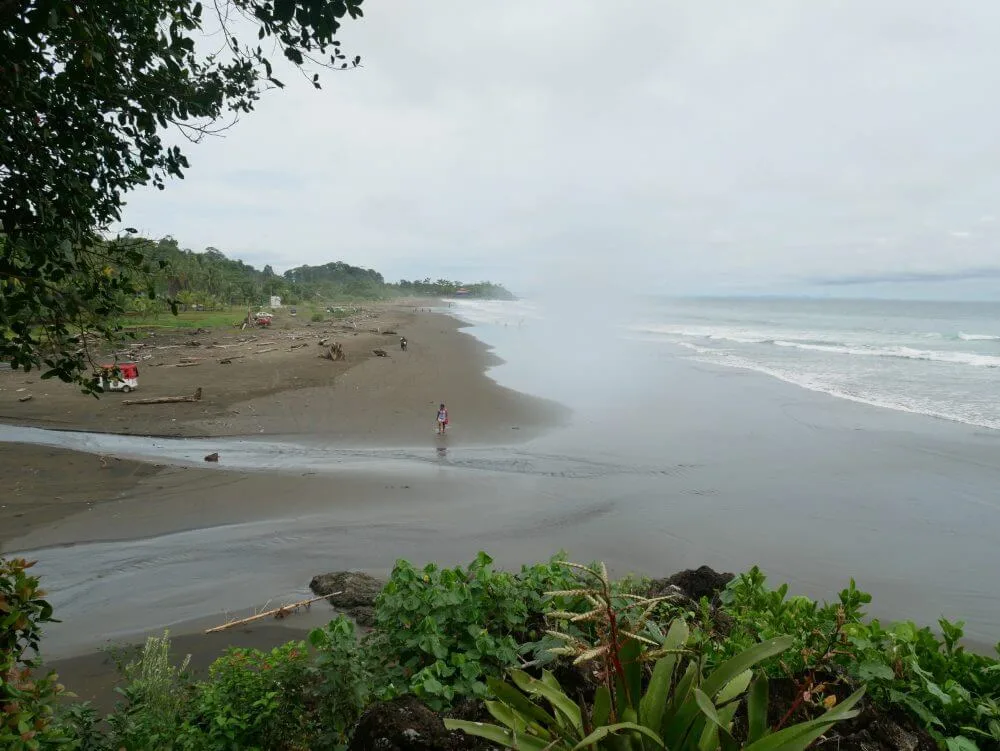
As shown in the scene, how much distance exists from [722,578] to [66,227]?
509 cm

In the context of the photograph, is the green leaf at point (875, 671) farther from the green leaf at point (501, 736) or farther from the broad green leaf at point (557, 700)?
the green leaf at point (501, 736)

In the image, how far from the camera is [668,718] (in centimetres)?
190

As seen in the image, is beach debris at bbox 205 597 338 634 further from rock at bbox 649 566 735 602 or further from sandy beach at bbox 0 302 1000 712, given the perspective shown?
rock at bbox 649 566 735 602

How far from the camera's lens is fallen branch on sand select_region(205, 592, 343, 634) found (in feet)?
18.1

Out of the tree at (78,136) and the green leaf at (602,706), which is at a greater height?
the tree at (78,136)

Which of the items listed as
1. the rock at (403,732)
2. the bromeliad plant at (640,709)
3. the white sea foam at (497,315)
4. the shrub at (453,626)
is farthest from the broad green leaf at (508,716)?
the white sea foam at (497,315)

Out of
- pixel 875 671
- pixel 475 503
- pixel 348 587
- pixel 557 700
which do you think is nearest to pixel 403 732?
pixel 557 700

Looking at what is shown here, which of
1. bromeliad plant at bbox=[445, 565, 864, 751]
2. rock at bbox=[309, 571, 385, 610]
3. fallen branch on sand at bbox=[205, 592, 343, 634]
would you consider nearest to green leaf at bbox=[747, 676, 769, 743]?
bromeliad plant at bbox=[445, 565, 864, 751]

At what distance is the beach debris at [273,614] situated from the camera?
217 inches

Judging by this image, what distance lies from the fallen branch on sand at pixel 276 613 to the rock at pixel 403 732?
12.2 ft

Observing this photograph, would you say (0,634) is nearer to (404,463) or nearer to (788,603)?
(788,603)

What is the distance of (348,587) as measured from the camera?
6.09 meters

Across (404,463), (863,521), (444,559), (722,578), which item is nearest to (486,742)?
(722,578)

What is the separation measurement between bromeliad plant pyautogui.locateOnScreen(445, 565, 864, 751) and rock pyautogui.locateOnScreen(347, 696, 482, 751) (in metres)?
0.55
